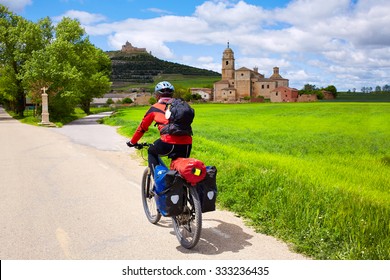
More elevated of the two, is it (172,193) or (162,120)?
(162,120)

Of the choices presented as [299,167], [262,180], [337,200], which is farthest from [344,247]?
[299,167]

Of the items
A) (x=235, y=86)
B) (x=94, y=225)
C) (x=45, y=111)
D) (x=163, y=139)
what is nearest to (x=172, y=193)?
(x=163, y=139)

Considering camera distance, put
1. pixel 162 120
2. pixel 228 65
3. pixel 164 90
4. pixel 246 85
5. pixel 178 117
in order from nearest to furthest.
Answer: pixel 178 117 < pixel 162 120 < pixel 164 90 < pixel 246 85 < pixel 228 65

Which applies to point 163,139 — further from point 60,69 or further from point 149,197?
point 60,69

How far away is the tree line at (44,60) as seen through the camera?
130ft

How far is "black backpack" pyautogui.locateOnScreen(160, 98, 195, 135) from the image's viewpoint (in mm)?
5496

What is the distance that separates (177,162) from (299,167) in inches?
228

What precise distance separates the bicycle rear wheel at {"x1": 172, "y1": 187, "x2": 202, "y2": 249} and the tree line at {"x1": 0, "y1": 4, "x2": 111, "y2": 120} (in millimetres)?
35718

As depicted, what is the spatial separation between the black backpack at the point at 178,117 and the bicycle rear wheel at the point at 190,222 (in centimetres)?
77

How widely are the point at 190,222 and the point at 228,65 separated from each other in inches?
6078

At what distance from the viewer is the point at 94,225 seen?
256 inches

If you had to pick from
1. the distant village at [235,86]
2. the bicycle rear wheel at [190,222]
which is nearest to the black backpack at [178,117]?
the bicycle rear wheel at [190,222]

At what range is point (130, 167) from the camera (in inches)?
495
